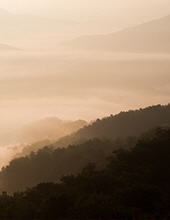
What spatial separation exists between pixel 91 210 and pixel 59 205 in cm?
249

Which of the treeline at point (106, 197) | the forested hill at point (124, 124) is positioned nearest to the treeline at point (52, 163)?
the forested hill at point (124, 124)

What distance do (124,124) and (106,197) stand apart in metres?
81.6

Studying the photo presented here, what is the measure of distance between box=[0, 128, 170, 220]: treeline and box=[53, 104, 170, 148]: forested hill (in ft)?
210

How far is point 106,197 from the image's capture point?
27.8m

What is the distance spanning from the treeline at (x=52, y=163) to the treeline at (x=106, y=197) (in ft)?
108

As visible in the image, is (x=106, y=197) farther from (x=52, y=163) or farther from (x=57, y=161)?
(x=57, y=161)

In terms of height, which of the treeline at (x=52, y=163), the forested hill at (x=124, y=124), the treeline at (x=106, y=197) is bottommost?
the treeline at (x=106, y=197)

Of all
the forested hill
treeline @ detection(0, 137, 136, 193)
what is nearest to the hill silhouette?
treeline @ detection(0, 137, 136, 193)

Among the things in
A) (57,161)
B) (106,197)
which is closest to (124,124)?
(57,161)

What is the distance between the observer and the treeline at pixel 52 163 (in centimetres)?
7262

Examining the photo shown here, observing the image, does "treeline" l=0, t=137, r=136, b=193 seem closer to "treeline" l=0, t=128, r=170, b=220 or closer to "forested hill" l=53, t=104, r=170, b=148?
"forested hill" l=53, t=104, r=170, b=148

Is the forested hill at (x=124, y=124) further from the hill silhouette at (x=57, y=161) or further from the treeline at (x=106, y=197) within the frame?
the treeline at (x=106, y=197)

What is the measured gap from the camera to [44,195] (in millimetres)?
33344

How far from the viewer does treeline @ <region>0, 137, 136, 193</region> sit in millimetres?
72625
